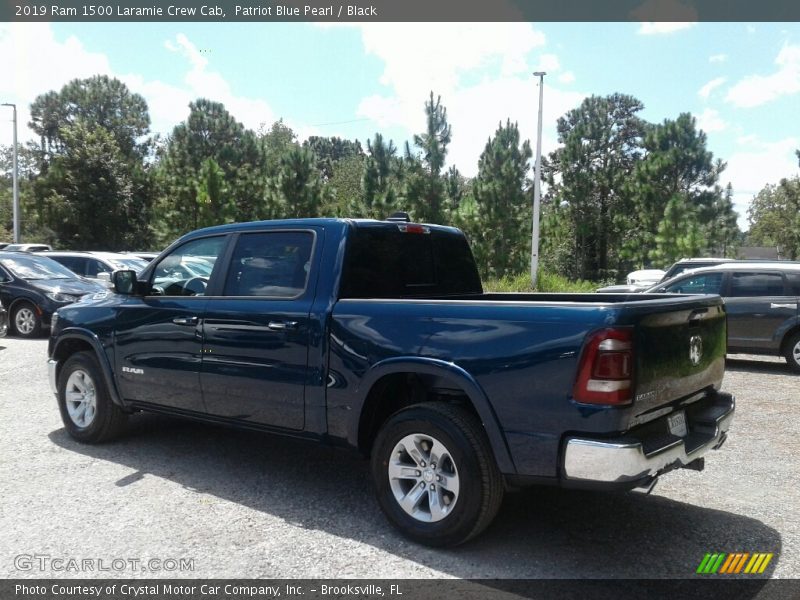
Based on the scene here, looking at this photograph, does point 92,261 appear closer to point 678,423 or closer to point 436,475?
point 436,475

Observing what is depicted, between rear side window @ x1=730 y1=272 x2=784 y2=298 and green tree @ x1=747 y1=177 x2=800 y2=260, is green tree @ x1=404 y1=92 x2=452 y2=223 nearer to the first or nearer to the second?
rear side window @ x1=730 y1=272 x2=784 y2=298

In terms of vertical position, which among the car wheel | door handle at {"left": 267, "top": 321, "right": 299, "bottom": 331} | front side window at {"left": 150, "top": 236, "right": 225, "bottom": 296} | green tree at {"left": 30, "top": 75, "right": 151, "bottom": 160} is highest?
green tree at {"left": 30, "top": 75, "right": 151, "bottom": 160}

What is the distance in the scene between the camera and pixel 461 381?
3.68m

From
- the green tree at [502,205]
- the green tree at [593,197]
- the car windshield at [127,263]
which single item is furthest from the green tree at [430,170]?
the car windshield at [127,263]

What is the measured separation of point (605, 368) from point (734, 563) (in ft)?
4.81

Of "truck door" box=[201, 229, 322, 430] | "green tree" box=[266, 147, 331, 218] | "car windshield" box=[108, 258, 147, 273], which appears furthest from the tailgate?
"green tree" box=[266, 147, 331, 218]

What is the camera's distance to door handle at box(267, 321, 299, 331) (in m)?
4.43

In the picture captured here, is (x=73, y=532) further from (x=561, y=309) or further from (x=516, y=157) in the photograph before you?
(x=516, y=157)

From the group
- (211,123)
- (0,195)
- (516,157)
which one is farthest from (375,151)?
(0,195)

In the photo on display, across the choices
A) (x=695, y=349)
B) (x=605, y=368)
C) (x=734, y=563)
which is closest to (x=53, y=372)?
(x=605, y=368)

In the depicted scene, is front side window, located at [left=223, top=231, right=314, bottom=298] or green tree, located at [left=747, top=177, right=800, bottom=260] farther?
green tree, located at [left=747, top=177, right=800, bottom=260]

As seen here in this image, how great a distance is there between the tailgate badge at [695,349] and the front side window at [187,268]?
11.0 feet

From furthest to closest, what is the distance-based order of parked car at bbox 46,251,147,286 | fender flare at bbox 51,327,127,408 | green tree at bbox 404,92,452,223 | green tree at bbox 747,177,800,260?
A: 1. green tree at bbox 747,177,800,260
2. green tree at bbox 404,92,452,223
3. parked car at bbox 46,251,147,286
4. fender flare at bbox 51,327,127,408

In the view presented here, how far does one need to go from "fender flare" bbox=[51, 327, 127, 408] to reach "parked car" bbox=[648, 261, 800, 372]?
8.03 metres
